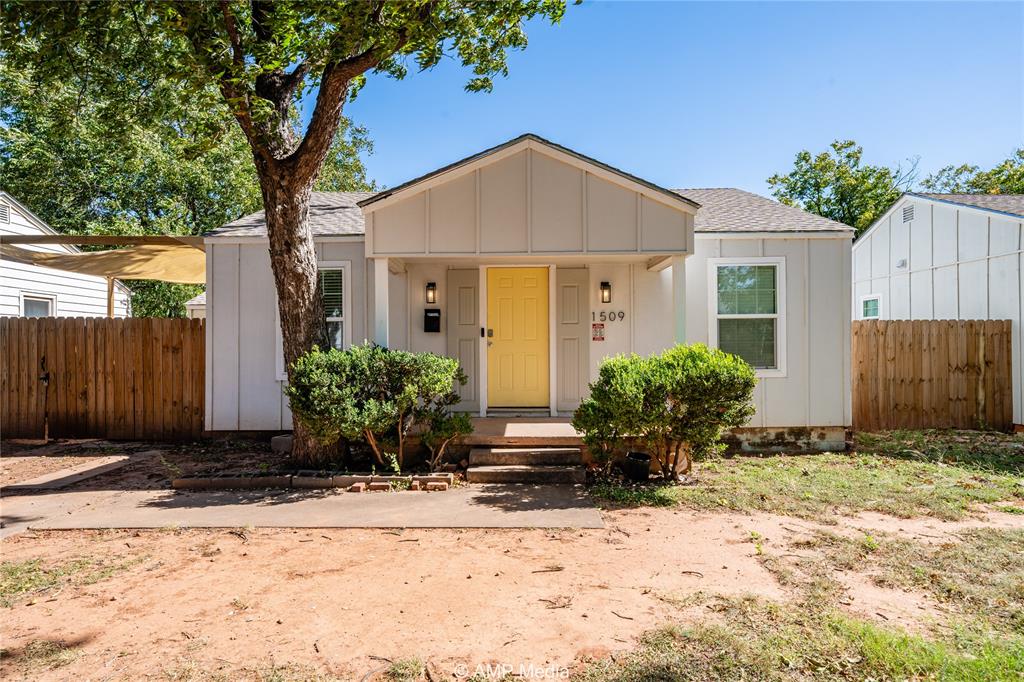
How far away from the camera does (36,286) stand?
37.6 ft

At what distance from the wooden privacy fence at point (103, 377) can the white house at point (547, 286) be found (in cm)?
89

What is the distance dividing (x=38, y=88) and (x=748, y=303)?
35.0 feet

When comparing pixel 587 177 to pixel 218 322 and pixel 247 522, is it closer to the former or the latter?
pixel 247 522

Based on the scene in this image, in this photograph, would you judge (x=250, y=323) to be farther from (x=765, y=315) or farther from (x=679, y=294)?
(x=765, y=315)

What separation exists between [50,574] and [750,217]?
29.2 ft

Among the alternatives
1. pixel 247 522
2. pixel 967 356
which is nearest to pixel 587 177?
pixel 247 522

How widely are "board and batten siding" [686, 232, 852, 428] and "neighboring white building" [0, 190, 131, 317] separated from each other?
13.2m

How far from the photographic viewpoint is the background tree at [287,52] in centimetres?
516

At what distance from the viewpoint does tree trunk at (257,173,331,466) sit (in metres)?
5.85

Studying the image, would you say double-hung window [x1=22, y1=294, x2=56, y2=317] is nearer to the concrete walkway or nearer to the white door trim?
the concrete walkway

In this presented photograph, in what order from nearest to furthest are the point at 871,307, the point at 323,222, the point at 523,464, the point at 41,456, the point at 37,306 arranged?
the point at 523,464, the point at 41,456, the point at 323,222, the point at 37,306, the point at 871,307

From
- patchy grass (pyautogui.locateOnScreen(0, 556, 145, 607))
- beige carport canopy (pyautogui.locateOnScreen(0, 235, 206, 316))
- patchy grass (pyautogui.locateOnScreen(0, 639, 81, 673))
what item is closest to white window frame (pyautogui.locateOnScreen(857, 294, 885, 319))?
beige carport canopy (pyautogui.locateOnScreen(0, 235, 206, 316))

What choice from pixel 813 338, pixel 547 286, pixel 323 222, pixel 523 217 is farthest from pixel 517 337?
pixel 813 338

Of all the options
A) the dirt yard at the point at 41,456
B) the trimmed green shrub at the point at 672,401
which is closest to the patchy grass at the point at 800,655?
the trimmed green shrub at the point at 672,401
